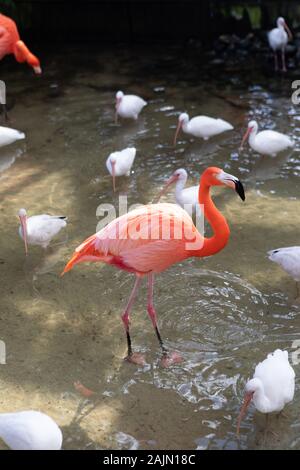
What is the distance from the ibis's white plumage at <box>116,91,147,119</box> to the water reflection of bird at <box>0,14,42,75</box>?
118 centimetres

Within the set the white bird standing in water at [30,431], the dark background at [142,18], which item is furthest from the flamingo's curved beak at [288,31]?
the white bird standing in water at [30,431]

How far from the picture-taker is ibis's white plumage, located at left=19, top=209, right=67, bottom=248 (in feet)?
16.4

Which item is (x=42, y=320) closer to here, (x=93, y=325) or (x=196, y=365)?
(x=93, y=325)

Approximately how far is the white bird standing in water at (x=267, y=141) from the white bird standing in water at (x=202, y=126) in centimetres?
35

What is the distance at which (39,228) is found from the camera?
Result: 5012 mm

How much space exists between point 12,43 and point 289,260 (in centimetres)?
461

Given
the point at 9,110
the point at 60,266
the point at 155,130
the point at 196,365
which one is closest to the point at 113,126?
the point at 155,130

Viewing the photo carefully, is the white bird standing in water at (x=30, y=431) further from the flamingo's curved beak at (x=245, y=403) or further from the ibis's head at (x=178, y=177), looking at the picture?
the ibis's head at (x=178, y=177)

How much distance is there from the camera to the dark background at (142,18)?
9.39 m

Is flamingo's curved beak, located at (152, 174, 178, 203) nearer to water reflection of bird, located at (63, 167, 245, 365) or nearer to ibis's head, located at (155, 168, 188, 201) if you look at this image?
ibis's head, located at (155, 168, 188, 201)

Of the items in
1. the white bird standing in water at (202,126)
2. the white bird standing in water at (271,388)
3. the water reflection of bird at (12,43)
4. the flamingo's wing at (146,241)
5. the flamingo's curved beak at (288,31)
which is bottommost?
the white bird standing in water at (271,388)

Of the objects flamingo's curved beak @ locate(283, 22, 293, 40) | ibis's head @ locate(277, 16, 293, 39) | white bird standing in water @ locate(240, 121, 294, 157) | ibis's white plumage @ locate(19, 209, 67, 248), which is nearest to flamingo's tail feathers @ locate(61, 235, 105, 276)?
ibis's white plumage @ locate(19, 209, 67, 248)

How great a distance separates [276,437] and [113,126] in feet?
14.5

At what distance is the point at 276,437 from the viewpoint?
3510mm
